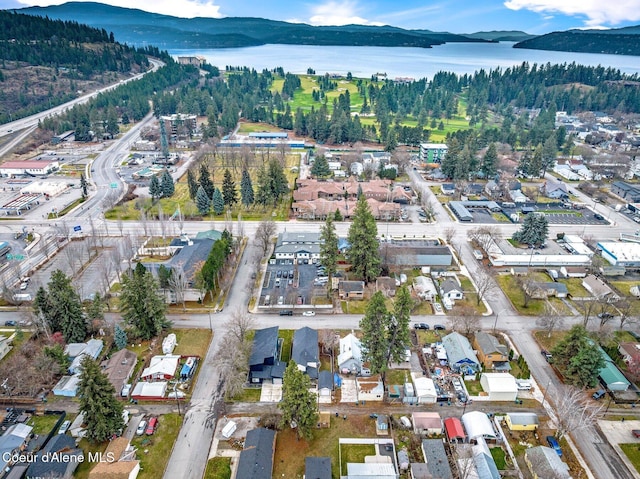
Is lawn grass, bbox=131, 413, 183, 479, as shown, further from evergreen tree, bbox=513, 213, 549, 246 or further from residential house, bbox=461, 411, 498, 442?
evergreen tree, bbox=513, 213, 549, 246

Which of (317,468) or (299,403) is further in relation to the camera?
(299,403)

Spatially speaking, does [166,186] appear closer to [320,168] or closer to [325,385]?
[320,168]

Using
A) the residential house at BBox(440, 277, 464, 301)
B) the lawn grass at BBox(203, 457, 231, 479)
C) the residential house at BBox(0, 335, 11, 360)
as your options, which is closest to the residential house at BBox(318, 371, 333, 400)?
the lawn grass at BBox(203, 457, 231, 479)

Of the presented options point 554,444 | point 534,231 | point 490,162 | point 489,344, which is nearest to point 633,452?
point 554,444

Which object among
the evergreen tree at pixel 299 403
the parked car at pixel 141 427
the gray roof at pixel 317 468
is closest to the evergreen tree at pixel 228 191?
the parked car at pixel 141 427

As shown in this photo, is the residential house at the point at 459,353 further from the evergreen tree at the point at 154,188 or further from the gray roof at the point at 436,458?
the evergreen tree at the point at 154,188
